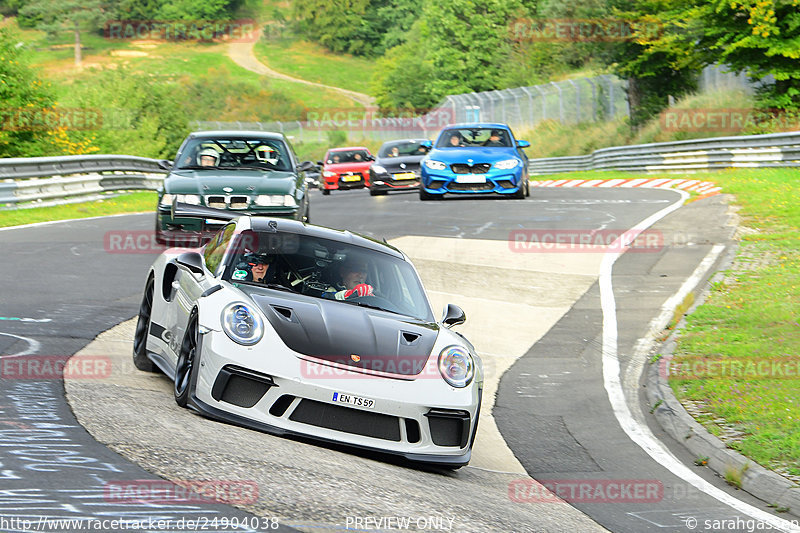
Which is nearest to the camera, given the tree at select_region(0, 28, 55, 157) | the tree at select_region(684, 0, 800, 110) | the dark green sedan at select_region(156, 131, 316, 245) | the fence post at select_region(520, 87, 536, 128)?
the dark green sedan at select_region(156, 131, 316, 245)

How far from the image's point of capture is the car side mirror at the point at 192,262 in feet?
25.1

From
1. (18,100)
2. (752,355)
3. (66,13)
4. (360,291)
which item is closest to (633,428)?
(752,355)

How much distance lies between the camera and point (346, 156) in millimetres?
39125

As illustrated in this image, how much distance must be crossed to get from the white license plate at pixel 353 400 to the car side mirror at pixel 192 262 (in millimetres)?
1704

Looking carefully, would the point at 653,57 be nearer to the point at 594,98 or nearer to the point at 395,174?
the point at 594,98

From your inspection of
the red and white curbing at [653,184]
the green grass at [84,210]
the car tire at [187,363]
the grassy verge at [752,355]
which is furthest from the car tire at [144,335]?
the red and white curbing at [653,184]

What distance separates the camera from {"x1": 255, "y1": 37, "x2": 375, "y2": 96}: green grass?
14838 cm

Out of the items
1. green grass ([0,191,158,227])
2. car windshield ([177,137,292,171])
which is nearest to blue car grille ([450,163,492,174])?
green grass ([0,191,158,227])

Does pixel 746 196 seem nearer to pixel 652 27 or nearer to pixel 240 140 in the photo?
pixel 240 140

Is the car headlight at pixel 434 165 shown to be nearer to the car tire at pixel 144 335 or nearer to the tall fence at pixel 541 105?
the car tire at pixel 144 335

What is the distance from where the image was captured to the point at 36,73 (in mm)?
29844

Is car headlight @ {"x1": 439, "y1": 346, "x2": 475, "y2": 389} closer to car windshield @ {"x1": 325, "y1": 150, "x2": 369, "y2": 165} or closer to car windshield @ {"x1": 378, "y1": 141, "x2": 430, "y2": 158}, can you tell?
car windshield @ {"x1": 378, "y1": 141, "x2": 430, "y2": 158}

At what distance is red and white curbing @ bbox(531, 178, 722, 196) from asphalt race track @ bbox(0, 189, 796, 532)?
8.30 metres

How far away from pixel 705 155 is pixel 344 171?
39.9 ft
